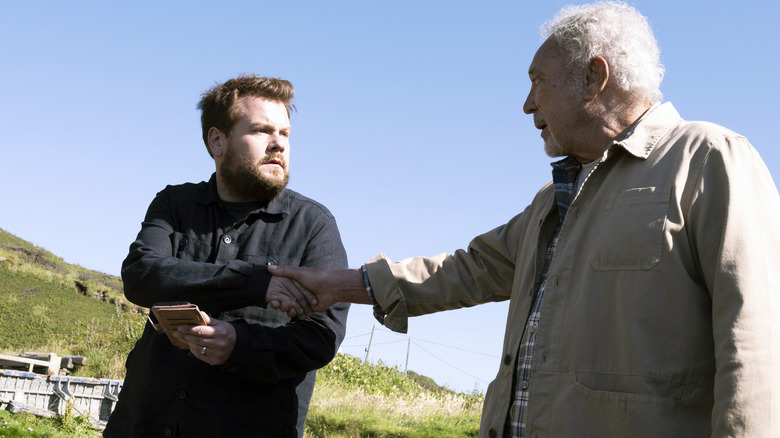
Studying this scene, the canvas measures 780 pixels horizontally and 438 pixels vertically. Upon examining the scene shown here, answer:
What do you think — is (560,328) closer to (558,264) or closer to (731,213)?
(558,264)

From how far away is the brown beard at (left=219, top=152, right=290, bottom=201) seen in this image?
12.3ft

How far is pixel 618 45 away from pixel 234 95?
2014 millimetres

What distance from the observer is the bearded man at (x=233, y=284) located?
3188mm

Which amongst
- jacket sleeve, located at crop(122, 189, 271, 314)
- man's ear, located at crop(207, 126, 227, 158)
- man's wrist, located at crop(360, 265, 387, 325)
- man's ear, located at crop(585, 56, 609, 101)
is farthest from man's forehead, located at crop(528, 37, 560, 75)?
man's ear, located at crop(207, 126, 227, 158)

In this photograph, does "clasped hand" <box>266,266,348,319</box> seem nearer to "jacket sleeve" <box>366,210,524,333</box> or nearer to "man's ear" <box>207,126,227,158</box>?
"jacket sleeve" <box>366,210,524,333</box>

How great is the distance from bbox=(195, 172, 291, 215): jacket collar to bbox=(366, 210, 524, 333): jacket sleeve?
1.97 ft

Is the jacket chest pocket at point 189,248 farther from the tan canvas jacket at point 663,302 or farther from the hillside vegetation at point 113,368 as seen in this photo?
the hillside vegetation at point 113,368

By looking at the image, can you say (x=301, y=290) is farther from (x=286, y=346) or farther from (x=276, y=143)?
(x=276, y=143)

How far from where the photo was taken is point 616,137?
117 inches

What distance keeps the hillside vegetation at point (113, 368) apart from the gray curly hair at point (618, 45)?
9.71 meters

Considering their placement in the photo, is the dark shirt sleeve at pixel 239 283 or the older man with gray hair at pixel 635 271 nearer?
the older man with gray hair at pixel 635 271

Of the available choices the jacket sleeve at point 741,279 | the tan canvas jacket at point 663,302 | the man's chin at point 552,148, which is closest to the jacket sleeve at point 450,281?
the man's chin at point 552,148

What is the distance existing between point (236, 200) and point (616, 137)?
6.40 ft

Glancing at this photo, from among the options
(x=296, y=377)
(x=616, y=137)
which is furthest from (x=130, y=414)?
(x=616, y=137)
